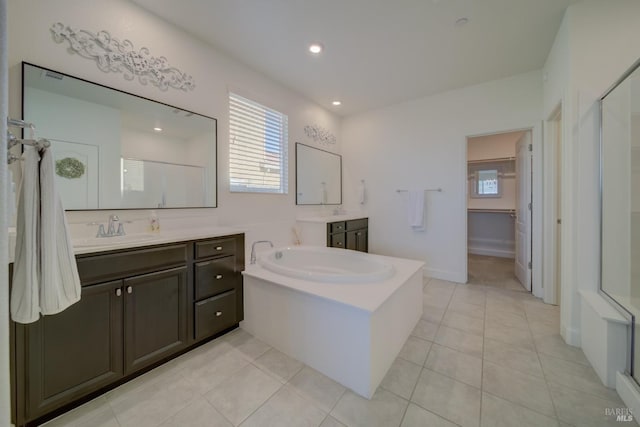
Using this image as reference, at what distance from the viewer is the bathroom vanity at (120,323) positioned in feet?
3.92

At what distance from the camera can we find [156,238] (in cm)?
165

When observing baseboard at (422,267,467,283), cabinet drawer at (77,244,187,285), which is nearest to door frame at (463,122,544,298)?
baseboard at (422,267,467,283)

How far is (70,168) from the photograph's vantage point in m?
1.58

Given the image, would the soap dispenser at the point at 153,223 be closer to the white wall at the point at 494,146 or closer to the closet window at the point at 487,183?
the white wall at the point at 494,146

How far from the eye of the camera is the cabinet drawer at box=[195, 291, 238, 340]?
185 cm

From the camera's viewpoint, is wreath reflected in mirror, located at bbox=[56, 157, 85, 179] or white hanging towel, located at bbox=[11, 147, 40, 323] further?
wreath reflected in mirror, located at bbox=[56, 157, 85, 179]

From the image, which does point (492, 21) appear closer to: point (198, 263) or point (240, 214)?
point (240, 214)

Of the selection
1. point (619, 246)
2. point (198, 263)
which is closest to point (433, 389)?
point (619, 246)

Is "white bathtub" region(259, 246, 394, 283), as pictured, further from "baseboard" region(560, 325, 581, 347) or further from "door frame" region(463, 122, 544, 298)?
"door frame" region(463, 122, 544, 298)

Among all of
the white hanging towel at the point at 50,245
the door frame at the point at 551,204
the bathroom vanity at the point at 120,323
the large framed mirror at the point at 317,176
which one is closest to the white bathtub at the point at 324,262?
the bathroom vanity at the point at 120,323

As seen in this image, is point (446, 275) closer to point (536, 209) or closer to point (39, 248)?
point (536, 209)

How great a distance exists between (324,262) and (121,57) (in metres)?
2.56

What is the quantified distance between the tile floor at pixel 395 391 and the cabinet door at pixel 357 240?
1.77 m

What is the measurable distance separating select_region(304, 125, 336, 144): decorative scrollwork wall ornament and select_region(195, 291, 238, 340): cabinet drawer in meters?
2.49
